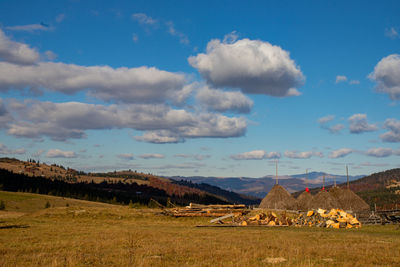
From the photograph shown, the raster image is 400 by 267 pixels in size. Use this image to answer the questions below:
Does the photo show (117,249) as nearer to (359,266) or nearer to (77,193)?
(359,266)

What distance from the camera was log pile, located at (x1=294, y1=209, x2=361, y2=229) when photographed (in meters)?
34.7

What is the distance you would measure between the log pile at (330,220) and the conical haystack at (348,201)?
13.4 meters

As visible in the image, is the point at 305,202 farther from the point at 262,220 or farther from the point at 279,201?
the point at 262,220

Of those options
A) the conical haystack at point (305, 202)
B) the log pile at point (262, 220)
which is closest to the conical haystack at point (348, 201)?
the conical haystack at point (305, 202)

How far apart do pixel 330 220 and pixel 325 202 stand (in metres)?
14.3

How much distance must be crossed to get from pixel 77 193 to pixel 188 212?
10447 cm

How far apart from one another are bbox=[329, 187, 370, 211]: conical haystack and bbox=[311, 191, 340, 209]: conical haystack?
1.20 meters

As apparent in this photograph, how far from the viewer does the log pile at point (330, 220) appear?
→ 3472 centimetres

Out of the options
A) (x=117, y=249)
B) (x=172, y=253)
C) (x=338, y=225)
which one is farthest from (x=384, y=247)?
(x=338, y=225)

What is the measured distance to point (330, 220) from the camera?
3500cm

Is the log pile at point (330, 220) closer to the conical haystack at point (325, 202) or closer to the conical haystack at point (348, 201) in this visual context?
the conical haystack at point (325, 202)

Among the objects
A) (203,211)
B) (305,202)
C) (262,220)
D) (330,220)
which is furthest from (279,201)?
(330,220)

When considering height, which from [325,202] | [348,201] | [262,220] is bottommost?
[262,220]

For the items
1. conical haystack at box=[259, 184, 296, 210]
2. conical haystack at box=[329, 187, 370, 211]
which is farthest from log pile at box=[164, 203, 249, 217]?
conical haystack at box=[329, 187, 370, 211]
